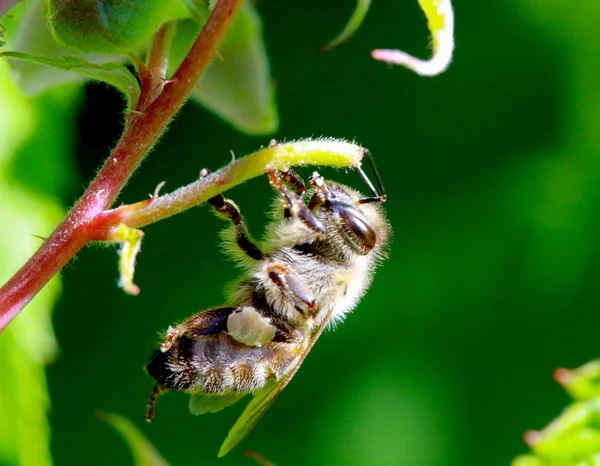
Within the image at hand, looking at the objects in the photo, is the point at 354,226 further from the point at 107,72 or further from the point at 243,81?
the point at 107,72

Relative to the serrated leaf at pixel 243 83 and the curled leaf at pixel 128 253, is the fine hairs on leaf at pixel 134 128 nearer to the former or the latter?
the curled leaf at pixel 128 253

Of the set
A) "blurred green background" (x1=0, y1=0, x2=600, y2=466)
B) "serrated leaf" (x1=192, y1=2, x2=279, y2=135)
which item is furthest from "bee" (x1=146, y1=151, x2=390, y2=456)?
"blurred green background" (x1=0, y1=0, x2=600, y2=466)

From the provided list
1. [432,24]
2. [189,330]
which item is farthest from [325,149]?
[189,330]

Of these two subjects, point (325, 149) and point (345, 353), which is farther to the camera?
point (345, 353)

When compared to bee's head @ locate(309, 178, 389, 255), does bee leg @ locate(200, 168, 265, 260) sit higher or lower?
lower

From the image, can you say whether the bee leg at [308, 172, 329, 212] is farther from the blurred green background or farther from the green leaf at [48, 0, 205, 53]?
the blurred green background

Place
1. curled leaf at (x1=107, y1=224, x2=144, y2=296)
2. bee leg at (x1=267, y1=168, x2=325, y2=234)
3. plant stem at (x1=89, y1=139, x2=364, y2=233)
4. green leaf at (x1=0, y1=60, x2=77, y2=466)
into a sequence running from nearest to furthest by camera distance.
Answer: curled leaf at (x1=107, y1=224, x2=144, y2=296), plant stem at (x1=89, y1=139, x2=364, y2=233), bee leg at (x1=267, y1=168, x2=325, y2=234), green leaf at (x1=0, y1=60, x2=77, y2=466)

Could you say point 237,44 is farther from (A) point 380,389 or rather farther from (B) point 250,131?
(A) point 380,389
